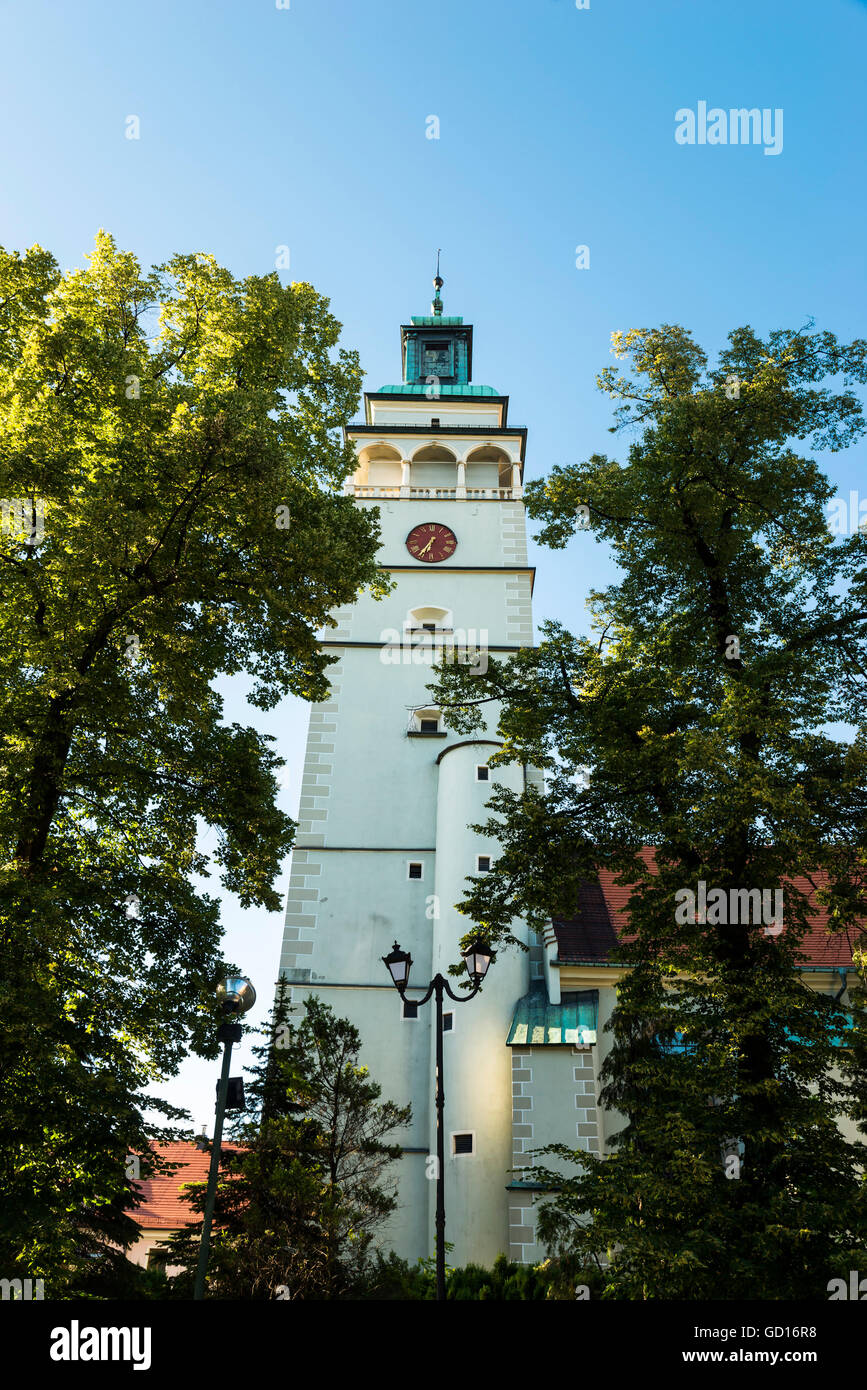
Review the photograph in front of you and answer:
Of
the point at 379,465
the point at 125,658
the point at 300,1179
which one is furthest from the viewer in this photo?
the point at 379,465

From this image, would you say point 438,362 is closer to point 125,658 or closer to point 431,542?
point 431,542

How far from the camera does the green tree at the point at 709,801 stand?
33.4ft

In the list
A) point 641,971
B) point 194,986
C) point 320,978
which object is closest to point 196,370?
point 194,986

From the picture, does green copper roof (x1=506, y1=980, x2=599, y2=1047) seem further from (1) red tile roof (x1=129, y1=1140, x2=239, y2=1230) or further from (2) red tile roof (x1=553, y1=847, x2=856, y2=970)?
(1) red tile roof (x1=129, y1=1140, x2=239, y2=1230)

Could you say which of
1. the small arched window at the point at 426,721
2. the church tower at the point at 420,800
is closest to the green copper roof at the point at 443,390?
the church tower at the point at 420,800

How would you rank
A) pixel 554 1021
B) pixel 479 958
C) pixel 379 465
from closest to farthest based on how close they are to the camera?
pixel 479 958
pixel 554 1021
pixel 379 465

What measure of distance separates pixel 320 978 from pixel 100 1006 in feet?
37.1

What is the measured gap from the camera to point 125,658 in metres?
13.3

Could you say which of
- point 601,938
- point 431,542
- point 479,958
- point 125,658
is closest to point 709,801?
point 479,958

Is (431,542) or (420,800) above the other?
(431,542)

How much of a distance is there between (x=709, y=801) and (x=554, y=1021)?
440 inches

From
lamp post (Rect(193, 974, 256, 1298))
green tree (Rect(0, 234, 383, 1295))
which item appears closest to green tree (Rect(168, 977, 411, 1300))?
green tree (Rect(0, 234, 383, 1295))

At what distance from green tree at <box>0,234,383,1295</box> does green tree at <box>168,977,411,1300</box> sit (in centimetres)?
205

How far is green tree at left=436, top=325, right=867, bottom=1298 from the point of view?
10.2 metres
